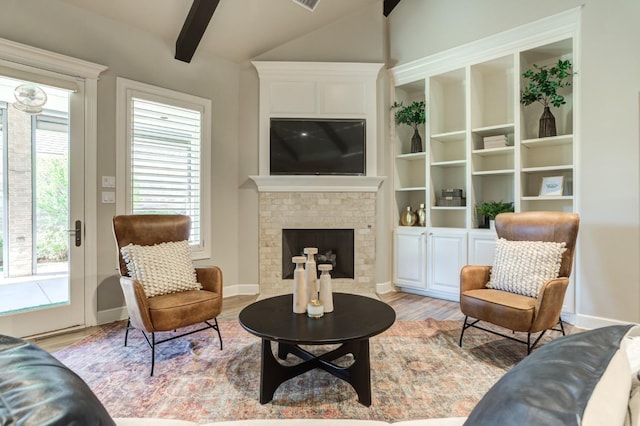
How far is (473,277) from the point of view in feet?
9.00

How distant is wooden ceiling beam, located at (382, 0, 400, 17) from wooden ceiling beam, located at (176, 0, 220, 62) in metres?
2.34

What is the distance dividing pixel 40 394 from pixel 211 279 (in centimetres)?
225

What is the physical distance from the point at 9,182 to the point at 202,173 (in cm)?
170

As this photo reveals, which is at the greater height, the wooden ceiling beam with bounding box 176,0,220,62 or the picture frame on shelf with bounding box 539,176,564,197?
the wooden ceiling beam with bounding box 176,0,220,62

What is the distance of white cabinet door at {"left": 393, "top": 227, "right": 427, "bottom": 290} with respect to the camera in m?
4.18

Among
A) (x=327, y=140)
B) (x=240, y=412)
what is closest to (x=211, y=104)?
(x=327, y=140)

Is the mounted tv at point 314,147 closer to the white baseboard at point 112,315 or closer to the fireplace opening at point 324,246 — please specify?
the fireplace opening at point 324,246

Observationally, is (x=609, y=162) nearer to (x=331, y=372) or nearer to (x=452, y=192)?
(x=452, y=192)

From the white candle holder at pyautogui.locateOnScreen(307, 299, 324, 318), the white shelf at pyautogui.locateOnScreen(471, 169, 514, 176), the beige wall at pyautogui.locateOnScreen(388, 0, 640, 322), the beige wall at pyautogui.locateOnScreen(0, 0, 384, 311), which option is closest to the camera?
the white candle holder at pyautogui.locateOnScreen(307, 299, 324, 318)

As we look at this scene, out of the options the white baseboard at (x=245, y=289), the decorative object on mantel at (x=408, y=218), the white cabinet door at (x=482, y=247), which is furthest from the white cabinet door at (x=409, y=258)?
the white baseboard at (x=245, y=289)

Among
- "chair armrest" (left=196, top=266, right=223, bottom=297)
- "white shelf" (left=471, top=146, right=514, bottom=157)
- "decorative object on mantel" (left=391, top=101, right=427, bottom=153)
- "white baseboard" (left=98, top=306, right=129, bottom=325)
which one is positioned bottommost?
"white baseboard" (left=98, top=306, right=129, bottom=325)

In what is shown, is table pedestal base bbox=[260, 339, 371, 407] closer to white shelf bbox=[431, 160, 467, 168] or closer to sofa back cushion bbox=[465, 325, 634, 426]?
sofa back cushion bbox=[465, 325, 634, 426]

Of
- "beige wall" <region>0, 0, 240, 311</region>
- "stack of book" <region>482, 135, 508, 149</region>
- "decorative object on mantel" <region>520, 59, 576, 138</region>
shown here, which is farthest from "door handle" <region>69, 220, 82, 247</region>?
"decorative object on mantel" <region>520, 59, 576, 138</region>

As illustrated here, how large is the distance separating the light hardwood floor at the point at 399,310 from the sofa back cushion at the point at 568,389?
278cm
